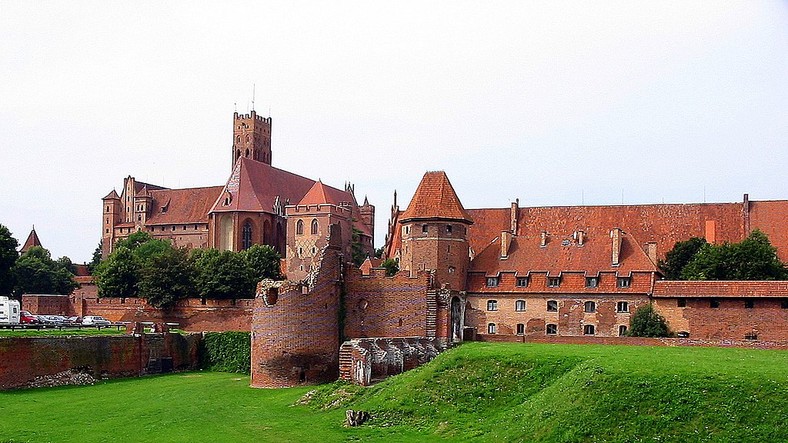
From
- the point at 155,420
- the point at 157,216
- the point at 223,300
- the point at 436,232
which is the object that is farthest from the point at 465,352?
the point at 157,216

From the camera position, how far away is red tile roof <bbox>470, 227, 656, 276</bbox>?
197 ft

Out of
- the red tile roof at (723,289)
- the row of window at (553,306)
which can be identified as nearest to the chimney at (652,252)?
the row of window at (553,306)

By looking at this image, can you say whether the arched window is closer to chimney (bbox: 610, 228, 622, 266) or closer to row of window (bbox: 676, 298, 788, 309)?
chimney (bbox: 610, 228, 622, 266)

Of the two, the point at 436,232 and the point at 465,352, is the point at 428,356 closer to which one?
the point at 465,352

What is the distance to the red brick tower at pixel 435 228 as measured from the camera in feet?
185

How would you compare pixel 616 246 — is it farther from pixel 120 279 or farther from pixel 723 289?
pixel 120 279

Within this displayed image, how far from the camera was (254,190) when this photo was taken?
11125cm

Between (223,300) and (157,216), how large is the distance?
55.4 m

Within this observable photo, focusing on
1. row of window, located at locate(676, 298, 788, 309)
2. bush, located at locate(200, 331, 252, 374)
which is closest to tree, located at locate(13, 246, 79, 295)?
bush, located at locate(200, 331, 252, 374)

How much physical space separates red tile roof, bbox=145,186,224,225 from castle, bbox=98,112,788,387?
41290 millimetres

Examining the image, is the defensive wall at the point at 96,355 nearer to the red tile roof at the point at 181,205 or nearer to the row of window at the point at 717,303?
the row of window at the point at 717,303

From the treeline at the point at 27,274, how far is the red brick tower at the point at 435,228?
42.9 metres

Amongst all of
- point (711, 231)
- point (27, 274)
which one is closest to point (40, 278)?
point (27, 274)

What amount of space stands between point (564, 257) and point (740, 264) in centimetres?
1086
